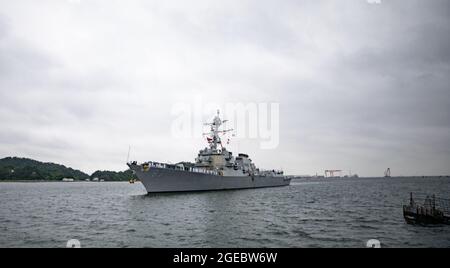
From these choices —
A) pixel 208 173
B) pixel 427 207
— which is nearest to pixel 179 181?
pixel 208 173

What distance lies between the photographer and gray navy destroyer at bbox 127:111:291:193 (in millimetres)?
36375

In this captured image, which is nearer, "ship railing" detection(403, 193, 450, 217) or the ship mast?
"ship railing" detection(403, 193, 450, 217)

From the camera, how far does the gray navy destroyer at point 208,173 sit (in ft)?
119

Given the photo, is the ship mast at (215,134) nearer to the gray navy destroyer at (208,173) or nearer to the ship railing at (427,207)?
the gray navy destroyer at (208,173)

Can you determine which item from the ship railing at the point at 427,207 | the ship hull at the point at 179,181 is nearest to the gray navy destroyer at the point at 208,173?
the ship hull at the point at 179,181

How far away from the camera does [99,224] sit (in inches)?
714

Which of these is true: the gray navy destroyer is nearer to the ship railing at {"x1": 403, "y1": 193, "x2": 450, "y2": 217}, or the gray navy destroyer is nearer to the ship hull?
the ship hull

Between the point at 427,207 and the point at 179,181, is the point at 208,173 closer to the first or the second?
the point at 179,181

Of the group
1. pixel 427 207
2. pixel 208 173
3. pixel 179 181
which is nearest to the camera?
pixel 427 207

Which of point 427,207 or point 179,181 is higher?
point 179,181

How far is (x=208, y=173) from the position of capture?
4284 centimetres

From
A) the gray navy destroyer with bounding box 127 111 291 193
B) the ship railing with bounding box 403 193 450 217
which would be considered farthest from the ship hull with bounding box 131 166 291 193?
the ship railing with bounding box 403 193 450 217
